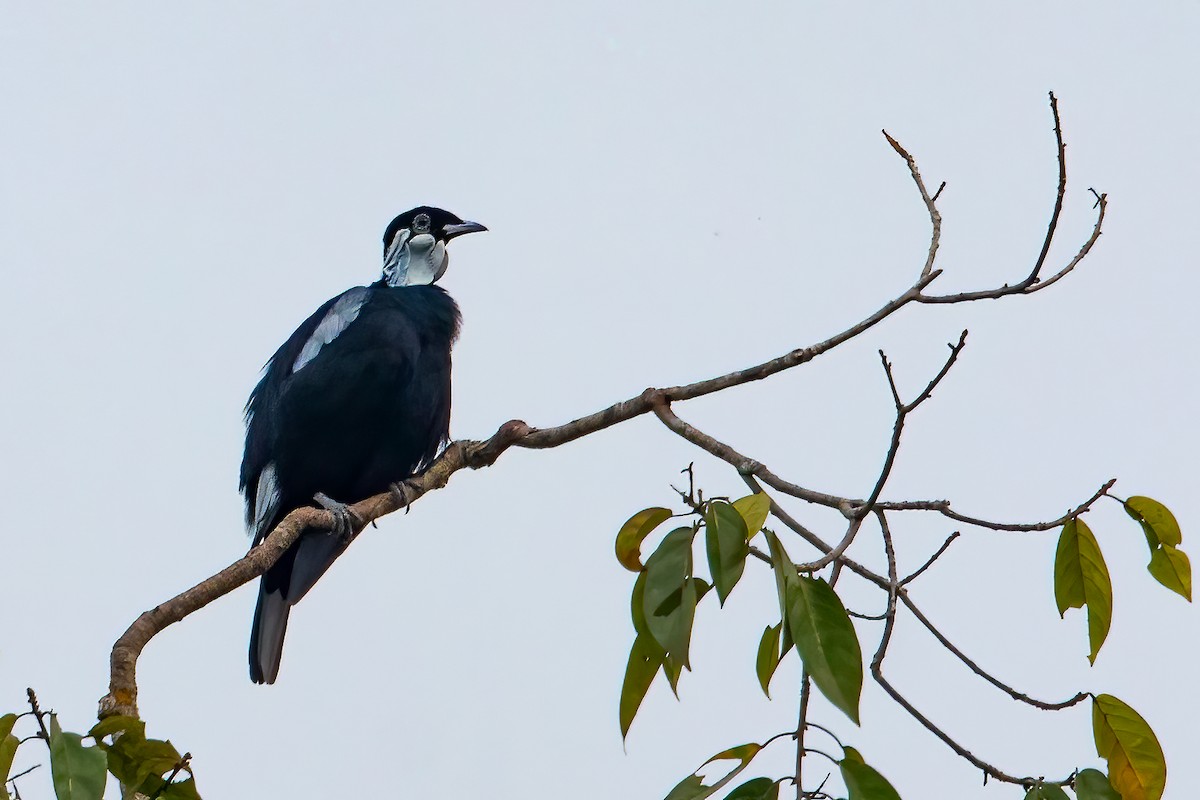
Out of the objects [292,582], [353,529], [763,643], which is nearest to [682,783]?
[763,643]

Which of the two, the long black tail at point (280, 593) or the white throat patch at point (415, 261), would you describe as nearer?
the long black tail at point (280, 593)

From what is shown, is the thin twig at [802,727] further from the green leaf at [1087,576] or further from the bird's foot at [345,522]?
the bird's foot at [345,522]

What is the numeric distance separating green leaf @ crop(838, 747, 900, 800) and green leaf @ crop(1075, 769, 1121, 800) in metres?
0.38

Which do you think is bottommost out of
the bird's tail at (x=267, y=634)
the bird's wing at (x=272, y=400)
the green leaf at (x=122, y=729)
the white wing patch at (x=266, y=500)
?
the green leaf at (x=122, y=729)

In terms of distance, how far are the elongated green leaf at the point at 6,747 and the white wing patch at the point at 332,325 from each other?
2.74 meters

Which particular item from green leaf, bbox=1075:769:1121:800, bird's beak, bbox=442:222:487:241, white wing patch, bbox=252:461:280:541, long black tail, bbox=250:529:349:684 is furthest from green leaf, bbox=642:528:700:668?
bird's beak, bbox=442:222:487:241

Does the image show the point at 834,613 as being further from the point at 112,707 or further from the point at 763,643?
the point at 112,707

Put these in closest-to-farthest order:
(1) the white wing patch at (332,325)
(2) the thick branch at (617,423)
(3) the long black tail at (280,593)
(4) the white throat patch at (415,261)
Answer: (2) the thick branch at (617,423)
(3) the long black tail at (280,593)
(1) the white wing patch at (332,325)
(4) the white throat patch at (415,261)

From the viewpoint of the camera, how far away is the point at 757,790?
5.98 ft

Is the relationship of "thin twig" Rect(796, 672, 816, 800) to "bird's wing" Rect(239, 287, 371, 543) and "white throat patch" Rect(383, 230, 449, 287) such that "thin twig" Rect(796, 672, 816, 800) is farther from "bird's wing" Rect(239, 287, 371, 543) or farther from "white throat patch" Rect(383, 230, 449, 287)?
"white throat patch" Rect(383, 230, 449, 287)

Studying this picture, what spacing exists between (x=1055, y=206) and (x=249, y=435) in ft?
10.2

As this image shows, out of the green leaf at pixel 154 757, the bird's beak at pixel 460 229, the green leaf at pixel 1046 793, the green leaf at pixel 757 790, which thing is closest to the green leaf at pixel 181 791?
the green leaf at pixel 154 757

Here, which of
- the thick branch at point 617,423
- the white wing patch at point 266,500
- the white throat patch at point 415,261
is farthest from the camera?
the white throat patch at point 415,261

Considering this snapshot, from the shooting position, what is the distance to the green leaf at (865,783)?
1734 millimetres
